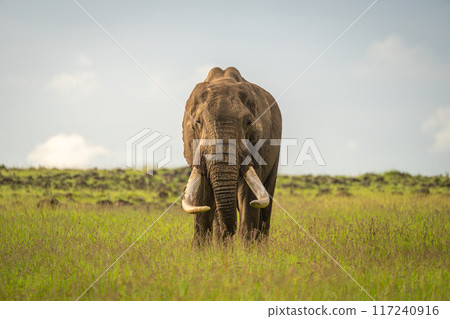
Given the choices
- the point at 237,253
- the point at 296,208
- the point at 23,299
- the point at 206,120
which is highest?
the point at 206,120

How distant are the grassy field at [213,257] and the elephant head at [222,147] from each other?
78 cm

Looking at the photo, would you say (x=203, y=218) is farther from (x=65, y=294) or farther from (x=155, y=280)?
(x=65, y=294)

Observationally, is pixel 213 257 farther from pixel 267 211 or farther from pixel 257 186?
pixel 267 211

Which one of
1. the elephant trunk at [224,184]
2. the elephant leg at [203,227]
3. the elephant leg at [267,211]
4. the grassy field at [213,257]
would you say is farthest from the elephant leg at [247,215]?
the elephant leg at [267,211]

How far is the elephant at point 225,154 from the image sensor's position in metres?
7.54

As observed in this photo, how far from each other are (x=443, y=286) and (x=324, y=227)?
4.32 meters

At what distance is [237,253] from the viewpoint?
24.1 ft

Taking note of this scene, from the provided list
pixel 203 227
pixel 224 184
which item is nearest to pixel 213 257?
pixel 224 184

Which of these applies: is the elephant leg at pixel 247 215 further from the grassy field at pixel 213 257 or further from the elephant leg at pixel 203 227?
the elephant leg at pixel 203 227

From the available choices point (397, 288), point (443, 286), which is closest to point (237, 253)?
point (397, 288)

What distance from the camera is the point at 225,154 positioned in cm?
750

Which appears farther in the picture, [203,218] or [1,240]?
[1,240]

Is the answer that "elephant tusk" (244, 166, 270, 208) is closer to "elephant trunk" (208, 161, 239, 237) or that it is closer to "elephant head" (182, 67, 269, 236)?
"elephant head" (182, 67, 269, 236)

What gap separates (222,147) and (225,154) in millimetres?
114
